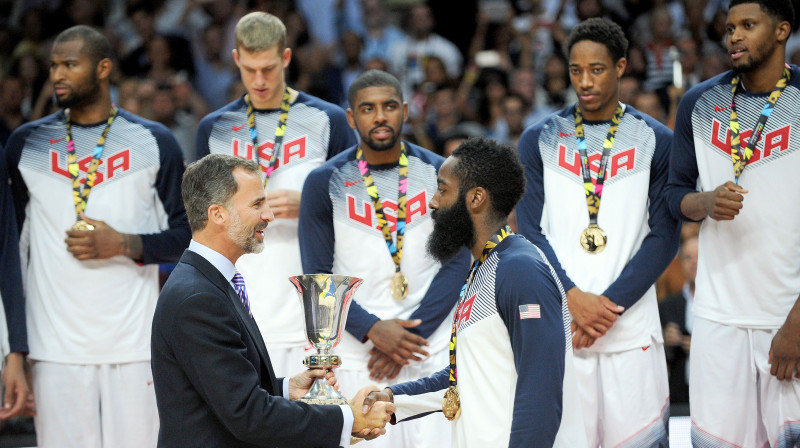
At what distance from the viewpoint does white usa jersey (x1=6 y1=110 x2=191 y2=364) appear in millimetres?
5352

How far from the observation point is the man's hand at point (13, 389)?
527cm

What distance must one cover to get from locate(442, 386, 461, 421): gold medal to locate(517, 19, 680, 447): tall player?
1240 mm

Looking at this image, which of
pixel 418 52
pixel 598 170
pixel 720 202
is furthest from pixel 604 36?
pixel 418 52

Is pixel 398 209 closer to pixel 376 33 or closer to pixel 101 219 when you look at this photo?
pixel 101 219

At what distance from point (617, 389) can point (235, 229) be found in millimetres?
2197

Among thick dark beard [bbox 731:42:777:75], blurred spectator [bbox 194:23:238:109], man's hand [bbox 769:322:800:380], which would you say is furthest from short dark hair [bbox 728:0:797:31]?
blurred spectator [bbox 194:23:238:109]

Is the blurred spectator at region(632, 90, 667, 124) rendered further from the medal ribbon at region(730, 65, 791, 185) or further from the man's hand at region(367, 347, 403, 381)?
the man's hand at region(367, 347, 403, 381)

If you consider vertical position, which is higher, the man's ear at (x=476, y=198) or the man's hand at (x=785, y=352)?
the man's ear at (x=476, y=198)

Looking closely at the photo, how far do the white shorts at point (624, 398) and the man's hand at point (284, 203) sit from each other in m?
1.78

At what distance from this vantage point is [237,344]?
3.79 meters

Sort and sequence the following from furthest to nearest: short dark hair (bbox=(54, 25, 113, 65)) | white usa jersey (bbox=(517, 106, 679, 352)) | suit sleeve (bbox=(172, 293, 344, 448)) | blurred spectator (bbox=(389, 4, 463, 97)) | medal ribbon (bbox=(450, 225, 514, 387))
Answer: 1. blurred spectator (bbox=(389, 4, 463, 97))
2. short dark hair (bbox=(54, 25, 113, 65))
3. white usa jersey (bbox=(517, 106, 679, 352))
4. medal ribbon (bbox=(450, 225, 514, 387))
5. suit sleeve (bbox=(172, 293, 344, 448))

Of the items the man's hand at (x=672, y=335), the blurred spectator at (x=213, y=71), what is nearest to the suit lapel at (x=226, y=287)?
the man's hand at (x=672, y=335)

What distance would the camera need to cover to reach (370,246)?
5.39 meters

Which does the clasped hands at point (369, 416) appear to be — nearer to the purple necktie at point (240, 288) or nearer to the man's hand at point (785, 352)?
the purple necktie at point (240, 288)
